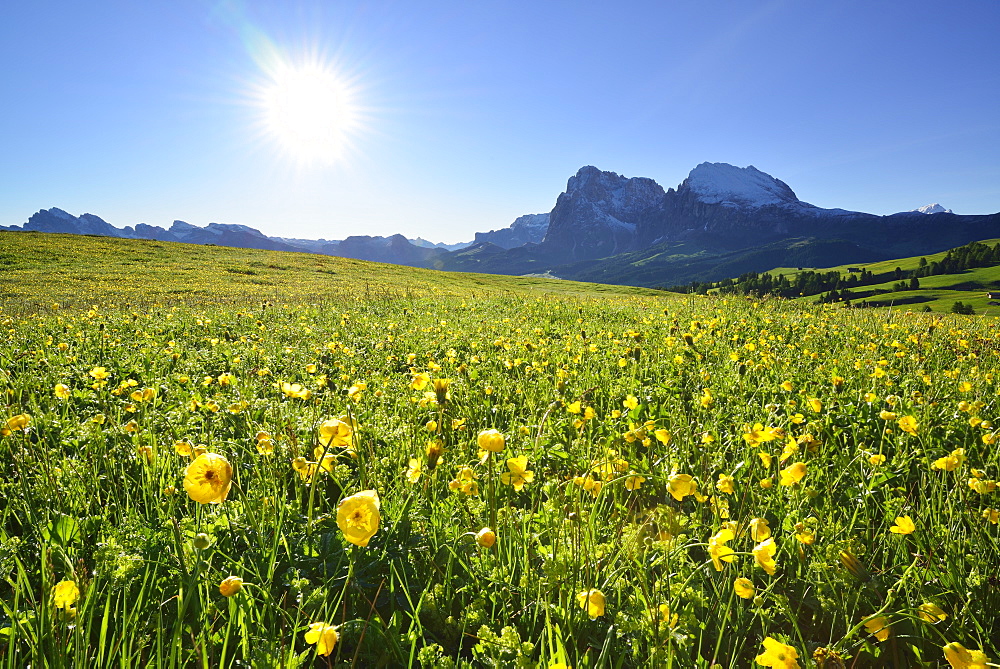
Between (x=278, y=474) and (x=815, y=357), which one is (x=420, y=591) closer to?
(x=278, y=474)

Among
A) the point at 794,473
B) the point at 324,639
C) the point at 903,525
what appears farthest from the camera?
the point at 794,473

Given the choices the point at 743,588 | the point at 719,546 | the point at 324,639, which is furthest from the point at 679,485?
the point at 324,639

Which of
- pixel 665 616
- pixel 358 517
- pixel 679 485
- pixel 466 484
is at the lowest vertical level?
pixel 665 616

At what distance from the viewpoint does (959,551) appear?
6.89 ft

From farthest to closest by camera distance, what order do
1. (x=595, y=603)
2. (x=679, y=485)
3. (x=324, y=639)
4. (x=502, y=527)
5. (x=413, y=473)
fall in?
1. (x=413, y=473)
2. (x=502, y=527)
3. (x=679, y=485)
4. (x=595, y=603)
5. (x=324, y=639)

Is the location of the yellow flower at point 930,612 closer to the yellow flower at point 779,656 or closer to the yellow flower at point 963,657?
the yellow flower at point 963,657

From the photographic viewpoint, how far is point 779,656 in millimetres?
1428

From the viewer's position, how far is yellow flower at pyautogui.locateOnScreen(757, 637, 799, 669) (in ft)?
4.61

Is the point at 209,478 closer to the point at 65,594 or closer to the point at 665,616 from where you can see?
the point at 65,594

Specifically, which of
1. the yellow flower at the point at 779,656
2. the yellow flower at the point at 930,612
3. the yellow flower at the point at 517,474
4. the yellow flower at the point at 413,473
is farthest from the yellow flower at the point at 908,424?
the yellow flower at the point at 413,473

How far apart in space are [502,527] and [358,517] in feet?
3.23

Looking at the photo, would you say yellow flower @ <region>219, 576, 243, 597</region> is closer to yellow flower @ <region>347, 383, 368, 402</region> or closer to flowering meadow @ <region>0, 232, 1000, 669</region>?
flowering meadow @ <region>0, 232, 1000, 669</region>

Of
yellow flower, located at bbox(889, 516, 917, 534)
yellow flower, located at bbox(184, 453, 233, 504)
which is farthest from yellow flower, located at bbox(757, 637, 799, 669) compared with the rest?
yellow flower, located at bbox(184, 453, 233, 504)

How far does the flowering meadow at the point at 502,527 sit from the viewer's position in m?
1.56
